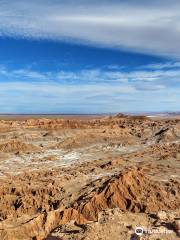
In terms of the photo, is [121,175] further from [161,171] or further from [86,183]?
[161,171]

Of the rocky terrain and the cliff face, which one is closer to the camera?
the rocky terrain

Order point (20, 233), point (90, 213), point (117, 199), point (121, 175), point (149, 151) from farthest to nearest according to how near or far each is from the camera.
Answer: point (149, 151) → point (121, 175) → point (117, 199) → point (90, 213) → point (20, 233)

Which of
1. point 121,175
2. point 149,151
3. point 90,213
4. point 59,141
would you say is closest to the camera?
point 90,213

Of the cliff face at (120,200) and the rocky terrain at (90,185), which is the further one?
the cliff face at (120,200)

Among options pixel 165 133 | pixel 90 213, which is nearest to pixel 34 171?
pixel 90 213

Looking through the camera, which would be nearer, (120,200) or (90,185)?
(120,200)

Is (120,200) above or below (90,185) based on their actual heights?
below

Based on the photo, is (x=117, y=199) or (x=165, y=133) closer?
(x=117, y=199)
